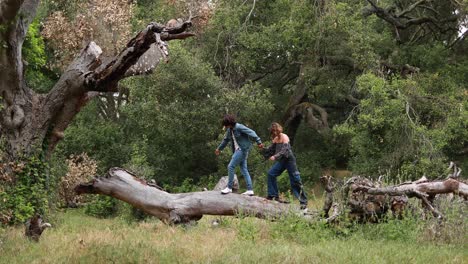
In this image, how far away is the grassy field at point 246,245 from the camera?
8930mm

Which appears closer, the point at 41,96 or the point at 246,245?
the point at 246,245

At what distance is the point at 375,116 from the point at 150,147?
35.8ft

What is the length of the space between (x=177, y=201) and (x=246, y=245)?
4249mm

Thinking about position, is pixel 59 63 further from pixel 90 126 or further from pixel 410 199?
pixel 410 199

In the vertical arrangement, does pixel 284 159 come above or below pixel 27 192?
above

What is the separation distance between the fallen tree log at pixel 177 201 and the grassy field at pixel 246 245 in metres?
0.54

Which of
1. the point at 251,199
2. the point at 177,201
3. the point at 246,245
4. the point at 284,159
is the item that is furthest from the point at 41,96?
the point at 246,245

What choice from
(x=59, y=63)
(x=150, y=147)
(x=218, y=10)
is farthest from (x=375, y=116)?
(x=59, y=63)

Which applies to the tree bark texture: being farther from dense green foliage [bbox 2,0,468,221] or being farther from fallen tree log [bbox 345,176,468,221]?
dense green foliage [bbox 2,0,468,221]

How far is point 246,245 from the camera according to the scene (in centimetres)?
1027

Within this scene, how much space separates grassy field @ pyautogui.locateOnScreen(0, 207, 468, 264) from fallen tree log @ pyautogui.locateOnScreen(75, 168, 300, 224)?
0.54 metres

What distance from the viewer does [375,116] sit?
21719mm

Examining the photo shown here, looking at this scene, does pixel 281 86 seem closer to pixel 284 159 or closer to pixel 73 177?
pixel 73 177

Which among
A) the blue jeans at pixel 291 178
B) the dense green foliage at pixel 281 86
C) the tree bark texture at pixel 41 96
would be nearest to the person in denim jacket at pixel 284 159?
the blue jeans at pixel 291 178
